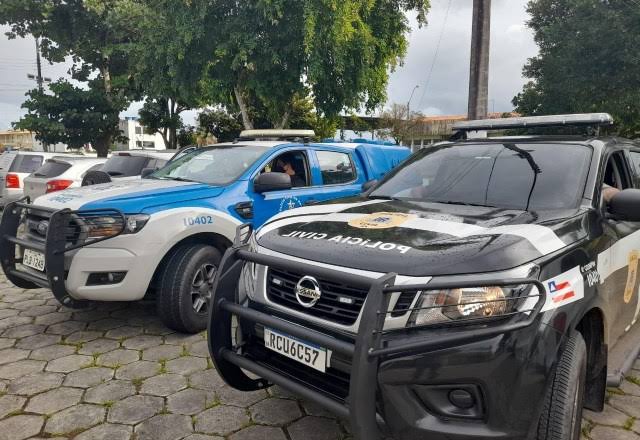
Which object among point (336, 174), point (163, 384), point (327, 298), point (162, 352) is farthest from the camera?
point (336, 174)

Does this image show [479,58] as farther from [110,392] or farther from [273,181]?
[110,392]

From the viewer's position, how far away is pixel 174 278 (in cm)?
384

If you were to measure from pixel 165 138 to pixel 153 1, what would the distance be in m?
11.6

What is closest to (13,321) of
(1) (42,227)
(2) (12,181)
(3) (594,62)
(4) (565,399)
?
(1) (42,227)

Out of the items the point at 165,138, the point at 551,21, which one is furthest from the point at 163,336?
the point at 165,138

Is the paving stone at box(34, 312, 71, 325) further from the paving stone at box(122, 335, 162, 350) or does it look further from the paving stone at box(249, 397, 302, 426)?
the paving stone at box(249, 397, 302, 426)

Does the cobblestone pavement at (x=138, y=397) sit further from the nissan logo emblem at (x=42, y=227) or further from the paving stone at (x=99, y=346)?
the nissan logo emblem at (x=42, y=227)

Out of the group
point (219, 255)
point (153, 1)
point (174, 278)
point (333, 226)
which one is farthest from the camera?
point (153, 1)

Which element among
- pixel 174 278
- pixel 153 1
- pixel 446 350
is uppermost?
pixel 153 1

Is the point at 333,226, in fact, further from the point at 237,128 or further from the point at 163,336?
the point at 237,128

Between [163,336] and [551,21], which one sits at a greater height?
[551,21]

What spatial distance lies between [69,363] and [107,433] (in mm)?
1109

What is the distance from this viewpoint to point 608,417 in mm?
2805

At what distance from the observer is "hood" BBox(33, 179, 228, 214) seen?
375cm
